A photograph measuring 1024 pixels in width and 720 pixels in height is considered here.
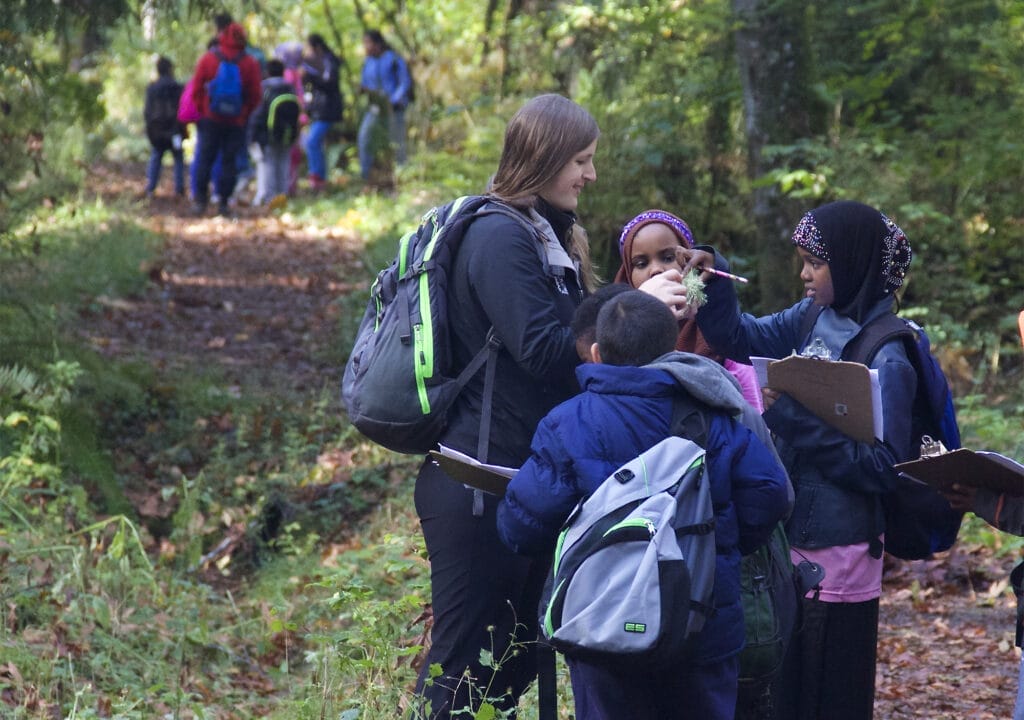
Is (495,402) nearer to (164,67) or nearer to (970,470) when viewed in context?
(970,470)

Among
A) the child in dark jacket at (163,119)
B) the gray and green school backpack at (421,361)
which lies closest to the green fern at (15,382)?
the gray and green school backpack at (421,361)

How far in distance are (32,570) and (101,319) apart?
5.76 metres

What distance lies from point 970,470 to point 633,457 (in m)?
1.03

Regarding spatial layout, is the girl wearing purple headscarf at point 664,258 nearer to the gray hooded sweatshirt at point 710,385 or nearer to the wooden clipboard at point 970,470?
the wooden clipboard at point 970,470

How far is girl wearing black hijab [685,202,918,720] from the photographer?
386cm

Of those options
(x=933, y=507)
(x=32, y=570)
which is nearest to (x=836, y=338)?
(x=933, y=507)

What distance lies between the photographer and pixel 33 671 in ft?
17.1

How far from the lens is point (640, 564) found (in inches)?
121

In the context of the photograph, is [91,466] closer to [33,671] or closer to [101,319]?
[33,671]

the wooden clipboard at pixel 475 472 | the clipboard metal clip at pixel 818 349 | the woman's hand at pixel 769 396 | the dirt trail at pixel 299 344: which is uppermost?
the clipboard metal clip at pixel 818 349

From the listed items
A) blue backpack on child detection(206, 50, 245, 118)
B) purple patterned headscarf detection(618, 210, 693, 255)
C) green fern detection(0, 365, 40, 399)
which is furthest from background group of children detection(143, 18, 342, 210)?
purple patterned headscarf detection(618, 210, 693, 255)

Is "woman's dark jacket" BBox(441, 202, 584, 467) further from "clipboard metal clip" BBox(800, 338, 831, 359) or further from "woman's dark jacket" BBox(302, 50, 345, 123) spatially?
"woman's dark jacket" BBox(302, 50, 345, 123)

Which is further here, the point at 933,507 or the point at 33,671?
the point at 33,671

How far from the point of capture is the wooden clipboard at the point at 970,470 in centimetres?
340
